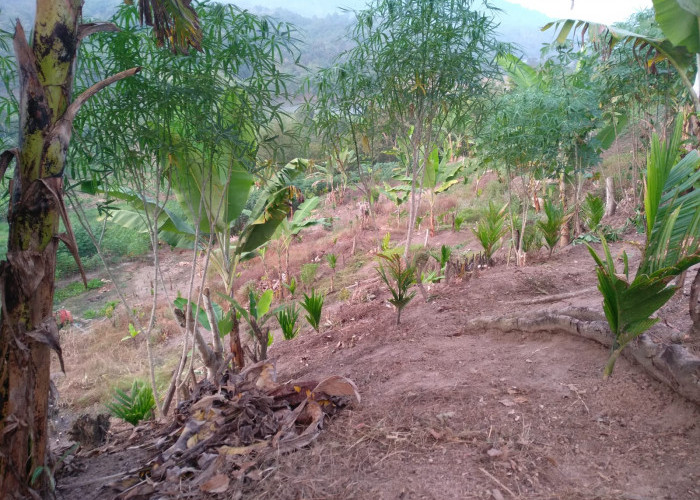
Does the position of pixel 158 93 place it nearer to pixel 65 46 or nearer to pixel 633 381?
pixel 65 46

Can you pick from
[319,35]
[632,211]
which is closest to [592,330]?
[632,211]

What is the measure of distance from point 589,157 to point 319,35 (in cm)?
4690

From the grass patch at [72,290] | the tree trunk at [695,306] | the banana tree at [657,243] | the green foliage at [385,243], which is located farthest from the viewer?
the grass patch at [72,290]

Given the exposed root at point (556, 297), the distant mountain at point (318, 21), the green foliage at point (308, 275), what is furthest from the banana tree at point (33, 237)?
the green foliage at point (308, 275)

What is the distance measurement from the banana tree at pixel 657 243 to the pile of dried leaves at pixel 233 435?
141 cm

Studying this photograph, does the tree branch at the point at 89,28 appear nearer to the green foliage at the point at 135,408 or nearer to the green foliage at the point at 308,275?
the green foliage at the point at 135,408

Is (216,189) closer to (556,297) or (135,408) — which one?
(135,408)

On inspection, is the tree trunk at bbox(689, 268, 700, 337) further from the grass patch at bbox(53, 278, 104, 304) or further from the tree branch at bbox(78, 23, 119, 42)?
the grass patch at bbox(53, 278, 104, 304)

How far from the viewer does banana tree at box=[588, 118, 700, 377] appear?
7.27 feet

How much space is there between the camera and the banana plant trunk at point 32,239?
6.52ft

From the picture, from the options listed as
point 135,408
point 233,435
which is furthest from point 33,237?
Result: point 135,408

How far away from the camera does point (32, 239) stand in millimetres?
2012

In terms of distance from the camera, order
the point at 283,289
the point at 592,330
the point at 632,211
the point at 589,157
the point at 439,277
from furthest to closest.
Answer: the point at 283,289 → the point at 632,211 → the point at 589,157 → the point at 439,277 → the point at 592,330

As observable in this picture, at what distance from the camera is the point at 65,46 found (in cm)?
211
